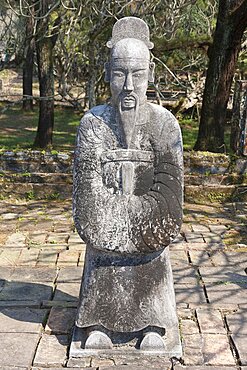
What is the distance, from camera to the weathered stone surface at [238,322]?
4273 mm

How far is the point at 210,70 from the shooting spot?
9398mm

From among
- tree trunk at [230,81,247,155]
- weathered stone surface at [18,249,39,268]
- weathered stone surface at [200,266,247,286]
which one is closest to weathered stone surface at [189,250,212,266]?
weathered stone surface at [200,266,247,286]

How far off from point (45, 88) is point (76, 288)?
6.95m

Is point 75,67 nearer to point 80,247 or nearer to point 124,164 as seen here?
point 80,247

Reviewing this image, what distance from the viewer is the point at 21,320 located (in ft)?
14.5

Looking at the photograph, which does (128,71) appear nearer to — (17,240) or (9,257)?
(9,257)

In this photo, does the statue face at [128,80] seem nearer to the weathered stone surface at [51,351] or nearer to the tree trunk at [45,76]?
the weathered stone surface at [51,351]

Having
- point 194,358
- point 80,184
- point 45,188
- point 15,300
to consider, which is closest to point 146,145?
point 80,184

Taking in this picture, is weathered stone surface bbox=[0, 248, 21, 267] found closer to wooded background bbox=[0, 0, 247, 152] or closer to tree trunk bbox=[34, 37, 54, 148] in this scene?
wooded background bbox=[0, 0, 247, 152]

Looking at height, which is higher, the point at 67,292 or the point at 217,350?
the point at 217,350

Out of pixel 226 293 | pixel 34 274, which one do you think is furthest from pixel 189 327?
pixel 34 274

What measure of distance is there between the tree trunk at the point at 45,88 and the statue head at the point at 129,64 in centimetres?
738

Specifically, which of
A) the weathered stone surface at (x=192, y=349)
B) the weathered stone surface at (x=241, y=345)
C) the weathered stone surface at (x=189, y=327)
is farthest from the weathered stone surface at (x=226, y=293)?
the weathered stone surface at (x=192, y=349)

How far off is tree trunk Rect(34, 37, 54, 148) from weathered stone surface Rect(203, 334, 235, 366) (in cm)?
759
